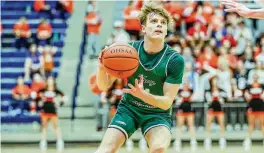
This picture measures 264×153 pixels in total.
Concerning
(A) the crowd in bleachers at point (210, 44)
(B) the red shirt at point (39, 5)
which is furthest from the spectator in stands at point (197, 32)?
(B) the red shirt at point (39, 5)

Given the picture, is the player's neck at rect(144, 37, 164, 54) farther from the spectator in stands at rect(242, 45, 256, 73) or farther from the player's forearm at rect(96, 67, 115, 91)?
the spectator in stands at rect(242, 45, 256, 73)

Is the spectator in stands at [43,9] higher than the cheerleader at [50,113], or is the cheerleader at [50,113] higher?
the spectator in stands at [43,9]

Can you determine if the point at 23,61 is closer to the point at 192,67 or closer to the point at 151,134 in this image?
the point at 192,67

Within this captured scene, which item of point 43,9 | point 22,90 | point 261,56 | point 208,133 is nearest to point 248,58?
point 261,56

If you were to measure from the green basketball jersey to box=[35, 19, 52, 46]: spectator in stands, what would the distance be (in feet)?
38.3

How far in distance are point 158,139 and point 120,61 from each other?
0.95 meters

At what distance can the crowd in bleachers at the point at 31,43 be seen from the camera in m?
16.2

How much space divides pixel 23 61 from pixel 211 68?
637 cm

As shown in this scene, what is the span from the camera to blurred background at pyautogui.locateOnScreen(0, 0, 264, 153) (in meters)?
14.8

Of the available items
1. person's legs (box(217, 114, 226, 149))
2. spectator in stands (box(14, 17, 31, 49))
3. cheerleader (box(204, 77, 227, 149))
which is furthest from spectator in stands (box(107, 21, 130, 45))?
person's legs (box(217, 114, 226, 149))

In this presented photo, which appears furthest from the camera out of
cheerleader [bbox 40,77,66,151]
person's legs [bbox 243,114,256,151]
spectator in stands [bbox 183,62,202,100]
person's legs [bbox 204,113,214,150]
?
spectator in stands [bbox 183,62,202,100]

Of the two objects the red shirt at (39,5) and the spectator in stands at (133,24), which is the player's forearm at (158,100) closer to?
the spectator in stands at (133,24)

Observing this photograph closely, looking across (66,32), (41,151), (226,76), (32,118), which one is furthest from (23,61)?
(226,76)

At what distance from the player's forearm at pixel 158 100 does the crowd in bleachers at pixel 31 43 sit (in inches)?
354
